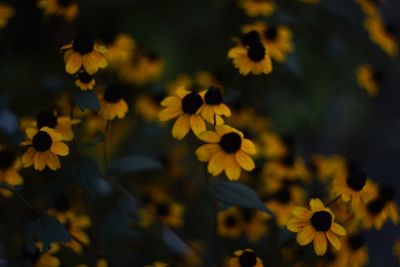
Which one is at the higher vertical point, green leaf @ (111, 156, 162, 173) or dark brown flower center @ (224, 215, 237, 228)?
dark brown flower center @ (224, 215, 237, 228)

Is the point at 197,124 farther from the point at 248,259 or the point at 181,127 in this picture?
the point at 248,259

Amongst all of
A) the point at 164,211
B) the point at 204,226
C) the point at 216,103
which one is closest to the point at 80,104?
the point at 216,103

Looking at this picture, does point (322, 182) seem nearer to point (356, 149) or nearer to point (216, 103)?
point (216, 103)

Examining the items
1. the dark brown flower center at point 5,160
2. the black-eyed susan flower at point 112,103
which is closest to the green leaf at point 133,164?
the black-eyed susan flower at point 112,103

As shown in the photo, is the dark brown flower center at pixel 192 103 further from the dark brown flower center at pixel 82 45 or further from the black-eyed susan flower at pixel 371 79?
the black-eyed susan flower at pixel 371 79

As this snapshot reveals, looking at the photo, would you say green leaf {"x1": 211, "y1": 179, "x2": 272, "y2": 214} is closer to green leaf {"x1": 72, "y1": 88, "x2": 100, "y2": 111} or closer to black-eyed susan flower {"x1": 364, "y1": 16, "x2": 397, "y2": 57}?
green leaf {"x1": 72, "y1": 88, "x2": 100, "y2": 111}

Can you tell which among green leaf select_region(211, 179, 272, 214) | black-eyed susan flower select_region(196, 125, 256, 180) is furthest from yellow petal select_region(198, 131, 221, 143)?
green leaf select_region(211, 179, 272, 214)

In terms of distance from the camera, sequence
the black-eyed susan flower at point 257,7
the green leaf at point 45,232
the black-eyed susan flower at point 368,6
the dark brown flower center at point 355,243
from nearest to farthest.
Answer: the green leaf at point 45,232
the dark brown flower center at point 355,243
the black-eyed susan flower at point 257,7
the black-eyed susan flower at point 368,6
